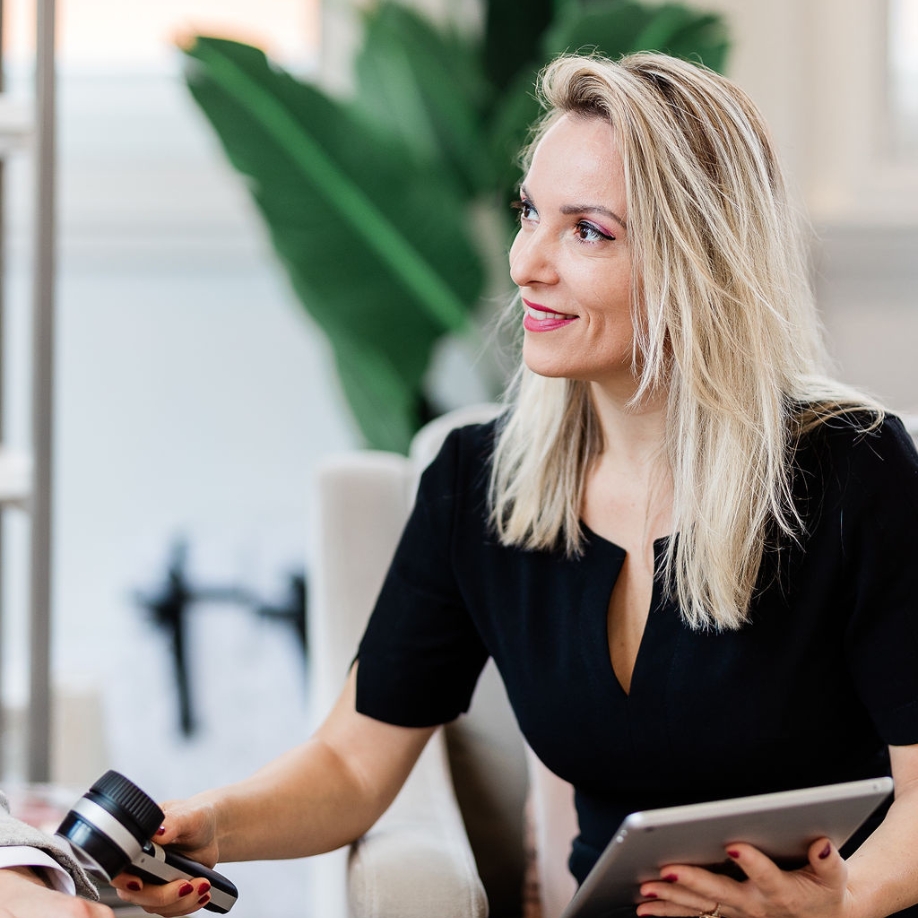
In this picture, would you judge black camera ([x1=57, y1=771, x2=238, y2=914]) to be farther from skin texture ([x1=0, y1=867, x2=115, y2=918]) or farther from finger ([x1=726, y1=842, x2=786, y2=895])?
finger ([x1=726, y1=842, x2=786, y2=895])

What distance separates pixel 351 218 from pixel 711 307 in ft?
3.03

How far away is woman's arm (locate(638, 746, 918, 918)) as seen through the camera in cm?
82

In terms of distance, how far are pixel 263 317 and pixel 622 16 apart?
84cm

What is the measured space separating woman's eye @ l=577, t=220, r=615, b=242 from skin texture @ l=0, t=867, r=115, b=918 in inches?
24.1

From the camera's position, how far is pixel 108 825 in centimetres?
78

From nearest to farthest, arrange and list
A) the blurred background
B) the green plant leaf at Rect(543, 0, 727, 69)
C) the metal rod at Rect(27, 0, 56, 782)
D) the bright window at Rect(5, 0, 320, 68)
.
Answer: the metal rod at Rect(27, 0, 56, 782) → the green plant leaf at Rect(543, 0, 727, 69) → the blurred background → the bright window at Rect(5, 0, 320, 68)

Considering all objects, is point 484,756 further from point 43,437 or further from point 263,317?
point 263,317

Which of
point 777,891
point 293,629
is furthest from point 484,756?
point 293,629

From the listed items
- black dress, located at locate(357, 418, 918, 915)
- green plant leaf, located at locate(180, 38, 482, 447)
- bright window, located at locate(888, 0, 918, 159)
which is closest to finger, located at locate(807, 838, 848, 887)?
black dress, located at locate(357, 418, 918, 915)

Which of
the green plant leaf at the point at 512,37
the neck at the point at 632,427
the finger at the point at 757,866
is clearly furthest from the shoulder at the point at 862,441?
the green plant leaf at the point at 512,37

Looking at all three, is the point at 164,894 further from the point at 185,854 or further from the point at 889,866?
the point at 889,866

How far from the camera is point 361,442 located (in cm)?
204

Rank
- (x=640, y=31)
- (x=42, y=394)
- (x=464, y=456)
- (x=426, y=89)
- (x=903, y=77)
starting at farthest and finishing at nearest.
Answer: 1. (x=903, y=77)
2. (x=426, y=89)
3. (x=640, y=31)
4. (x=42, y=394)
5. (x=464, y=456)

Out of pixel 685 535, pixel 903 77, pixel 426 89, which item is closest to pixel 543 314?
pixel 685 535
